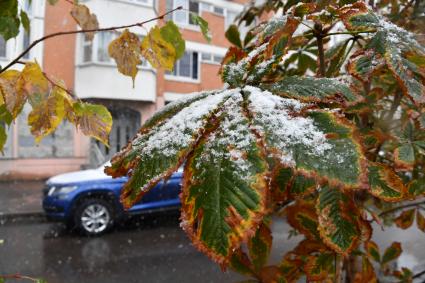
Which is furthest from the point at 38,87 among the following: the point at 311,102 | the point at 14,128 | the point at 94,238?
the point at 14,128

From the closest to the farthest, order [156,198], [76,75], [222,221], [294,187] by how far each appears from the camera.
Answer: [222,221], [294,187], [156,198], [76,75]

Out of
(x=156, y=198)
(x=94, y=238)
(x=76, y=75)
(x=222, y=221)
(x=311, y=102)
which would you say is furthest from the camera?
(x=76, y=75)

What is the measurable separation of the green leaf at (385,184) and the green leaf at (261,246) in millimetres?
416

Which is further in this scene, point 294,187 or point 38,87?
point 38,87

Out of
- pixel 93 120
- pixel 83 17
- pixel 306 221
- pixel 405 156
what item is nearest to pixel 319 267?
pixel 306 221

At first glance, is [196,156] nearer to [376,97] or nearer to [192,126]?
[192,126]

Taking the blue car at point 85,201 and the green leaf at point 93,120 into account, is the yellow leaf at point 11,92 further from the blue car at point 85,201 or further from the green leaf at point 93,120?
the blue car at point 85,201

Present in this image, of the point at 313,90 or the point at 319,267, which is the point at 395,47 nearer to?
the point at 313,90

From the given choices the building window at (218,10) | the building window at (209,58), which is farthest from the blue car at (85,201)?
the building window at (218,10)

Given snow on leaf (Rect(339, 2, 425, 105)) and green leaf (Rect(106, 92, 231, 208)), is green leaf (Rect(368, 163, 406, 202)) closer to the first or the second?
snow on leaf (Rect(339, 2, 425, 105))

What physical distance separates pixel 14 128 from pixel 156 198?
24.5 feet

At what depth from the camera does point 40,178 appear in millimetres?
12859

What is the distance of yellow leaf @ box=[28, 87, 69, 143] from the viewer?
0.97 metres

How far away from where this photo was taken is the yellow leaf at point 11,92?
897mm
